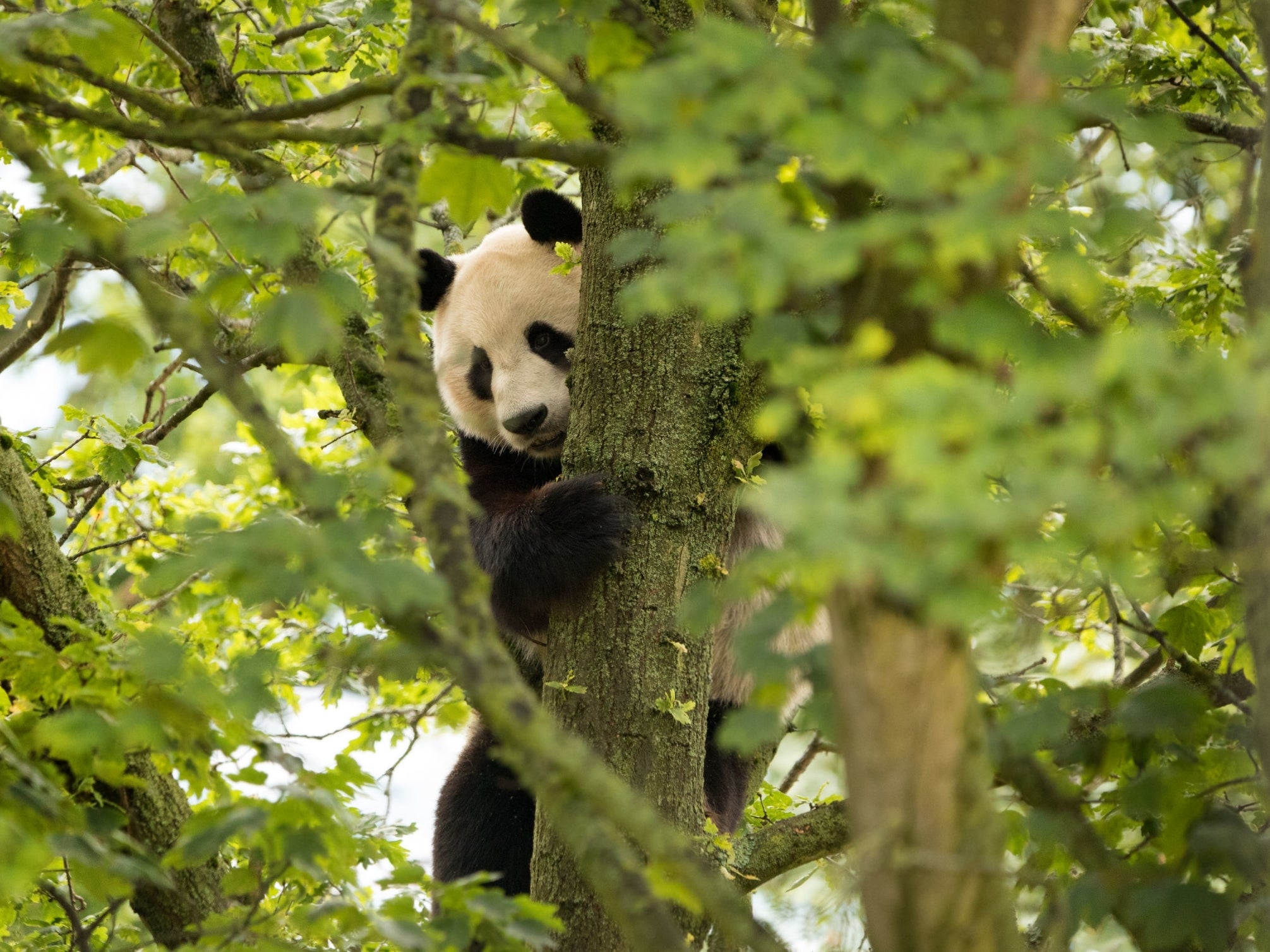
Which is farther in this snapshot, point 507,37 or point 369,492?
point 507,37

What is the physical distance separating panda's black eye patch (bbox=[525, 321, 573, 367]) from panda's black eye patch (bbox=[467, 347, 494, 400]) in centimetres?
21

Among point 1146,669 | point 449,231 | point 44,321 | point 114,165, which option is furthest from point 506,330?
point 1146,669

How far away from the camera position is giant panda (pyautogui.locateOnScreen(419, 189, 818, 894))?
4109 mm

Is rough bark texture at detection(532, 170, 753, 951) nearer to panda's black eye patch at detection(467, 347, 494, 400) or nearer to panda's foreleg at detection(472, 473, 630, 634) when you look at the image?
panda's foreleg at detection(472, 473, 630, 634)

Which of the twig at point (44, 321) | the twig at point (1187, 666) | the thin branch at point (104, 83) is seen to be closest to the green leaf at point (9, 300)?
the twig at point (44, 321)

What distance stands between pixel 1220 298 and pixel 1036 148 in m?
2.95

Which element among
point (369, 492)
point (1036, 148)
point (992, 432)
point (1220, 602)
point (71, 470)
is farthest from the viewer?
point (71, 470)

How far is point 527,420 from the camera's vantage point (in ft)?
14.8

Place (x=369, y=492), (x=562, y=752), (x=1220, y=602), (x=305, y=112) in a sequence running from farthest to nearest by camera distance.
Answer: (x=1220, y=602)
(x=305, y=112)
(x=369, y=492)
(x=562, y=752)

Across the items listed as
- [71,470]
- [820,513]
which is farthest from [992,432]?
[71,470]

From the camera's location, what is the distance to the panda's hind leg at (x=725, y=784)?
4.34 m

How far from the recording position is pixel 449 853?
4555 mm

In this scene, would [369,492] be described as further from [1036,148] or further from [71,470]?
[71,470]

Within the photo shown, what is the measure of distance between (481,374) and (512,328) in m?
0.29
